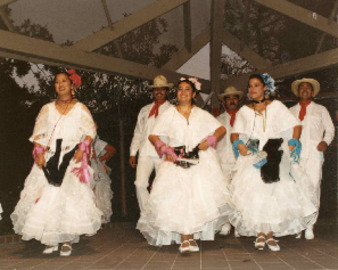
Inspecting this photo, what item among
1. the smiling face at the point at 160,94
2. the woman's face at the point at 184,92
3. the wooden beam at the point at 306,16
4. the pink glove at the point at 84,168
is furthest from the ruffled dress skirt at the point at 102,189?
the wooden beam at the point at 306,16

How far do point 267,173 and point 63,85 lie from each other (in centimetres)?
264

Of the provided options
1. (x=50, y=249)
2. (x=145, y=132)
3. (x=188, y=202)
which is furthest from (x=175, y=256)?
(x=145, y=132)

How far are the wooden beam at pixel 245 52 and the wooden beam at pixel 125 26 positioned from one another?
8.64 feet

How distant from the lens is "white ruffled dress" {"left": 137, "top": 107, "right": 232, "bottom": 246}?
5273 mm

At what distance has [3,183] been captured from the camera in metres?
7.54

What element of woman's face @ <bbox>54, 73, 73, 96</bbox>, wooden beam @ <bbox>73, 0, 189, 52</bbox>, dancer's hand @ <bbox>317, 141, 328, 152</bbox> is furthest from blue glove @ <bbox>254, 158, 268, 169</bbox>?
wooden beam @ <bbox>73, 0, 189, 52</bbox>

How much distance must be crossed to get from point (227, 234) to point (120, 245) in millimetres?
1669

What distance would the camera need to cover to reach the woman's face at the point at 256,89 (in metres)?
5.75

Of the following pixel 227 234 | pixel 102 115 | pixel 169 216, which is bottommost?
pixel 227 234

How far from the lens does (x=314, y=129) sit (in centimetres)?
683

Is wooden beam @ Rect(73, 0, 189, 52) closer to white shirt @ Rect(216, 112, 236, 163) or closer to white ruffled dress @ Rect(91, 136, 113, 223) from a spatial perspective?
white ruffled dress @ Rect(91, 136, 113, 223)

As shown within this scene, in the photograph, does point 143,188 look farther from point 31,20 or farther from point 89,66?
point 31,20

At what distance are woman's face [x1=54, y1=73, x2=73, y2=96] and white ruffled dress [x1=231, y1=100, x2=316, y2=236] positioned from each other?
2.14 metres

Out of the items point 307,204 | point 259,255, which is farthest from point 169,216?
point 307,204
